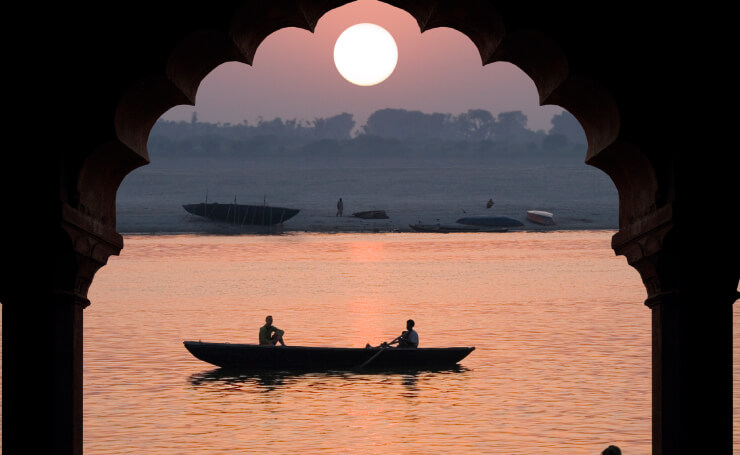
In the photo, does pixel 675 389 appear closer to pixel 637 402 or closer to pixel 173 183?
pixel 637 402

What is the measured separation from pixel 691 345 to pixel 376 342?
34.3m

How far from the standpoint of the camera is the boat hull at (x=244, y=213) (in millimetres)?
92438

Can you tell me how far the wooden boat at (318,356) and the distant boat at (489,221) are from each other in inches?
2419

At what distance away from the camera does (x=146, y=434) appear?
24344mm

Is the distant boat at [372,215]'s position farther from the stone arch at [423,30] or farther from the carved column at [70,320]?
the carved column at [70,320]

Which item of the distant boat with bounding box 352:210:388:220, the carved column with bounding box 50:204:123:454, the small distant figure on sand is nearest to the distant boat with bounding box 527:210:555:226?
the distant boat with bounding box 352:210:388:220

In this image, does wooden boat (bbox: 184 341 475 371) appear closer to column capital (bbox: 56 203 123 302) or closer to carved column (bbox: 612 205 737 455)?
column capital (bbox: 56 203 123 302)

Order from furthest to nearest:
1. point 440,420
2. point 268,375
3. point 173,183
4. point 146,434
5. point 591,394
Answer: point 173,183 → point 268,375 → point 591,394 → point 440,420 → point 146,434

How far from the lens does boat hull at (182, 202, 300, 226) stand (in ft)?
303

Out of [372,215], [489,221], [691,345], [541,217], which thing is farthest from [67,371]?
[541,217]

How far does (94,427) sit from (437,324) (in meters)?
23.8

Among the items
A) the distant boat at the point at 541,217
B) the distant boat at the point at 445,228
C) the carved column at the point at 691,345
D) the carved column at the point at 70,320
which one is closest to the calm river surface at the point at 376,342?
the distant boat at the point at 445,228

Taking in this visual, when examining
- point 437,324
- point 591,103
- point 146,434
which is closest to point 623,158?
point 591,103

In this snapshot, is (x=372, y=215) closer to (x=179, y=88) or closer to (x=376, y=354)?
(x=376, y=354)
